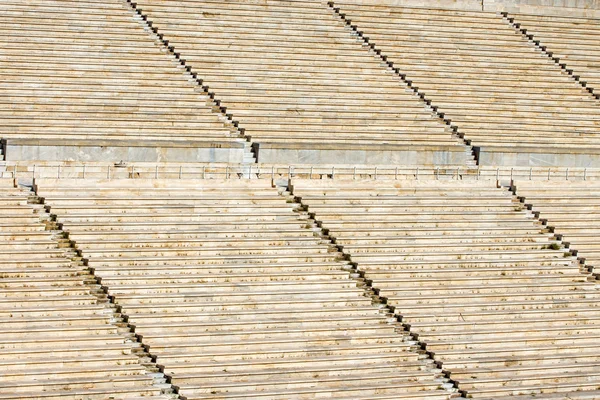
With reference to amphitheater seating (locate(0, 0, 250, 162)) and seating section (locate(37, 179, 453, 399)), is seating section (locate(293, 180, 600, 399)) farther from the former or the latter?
amphitheater seating (locate(0, 0, 250, 162))

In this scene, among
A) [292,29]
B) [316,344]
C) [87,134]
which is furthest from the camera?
[292,29]

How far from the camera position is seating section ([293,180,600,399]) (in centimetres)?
2414

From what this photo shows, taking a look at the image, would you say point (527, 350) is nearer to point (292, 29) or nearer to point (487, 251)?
point (487, 251)

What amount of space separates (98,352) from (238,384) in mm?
2135

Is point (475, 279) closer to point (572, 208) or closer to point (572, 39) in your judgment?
point (572, 208)

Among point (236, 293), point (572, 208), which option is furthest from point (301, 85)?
point (236, 293)

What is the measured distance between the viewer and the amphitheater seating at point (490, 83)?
33.6 m

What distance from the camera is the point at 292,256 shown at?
25.9m

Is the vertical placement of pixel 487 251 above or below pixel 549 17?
below

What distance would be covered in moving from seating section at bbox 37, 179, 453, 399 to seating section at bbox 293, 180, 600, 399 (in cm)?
56

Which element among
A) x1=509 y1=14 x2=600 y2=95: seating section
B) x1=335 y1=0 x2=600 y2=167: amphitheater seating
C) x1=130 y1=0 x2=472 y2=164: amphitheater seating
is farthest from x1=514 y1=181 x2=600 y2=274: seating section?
x1=509 y1=14 x2=600 y2=95: seating section

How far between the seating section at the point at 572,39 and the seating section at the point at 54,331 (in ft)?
58.5

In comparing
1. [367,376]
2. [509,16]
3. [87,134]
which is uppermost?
[509,16]

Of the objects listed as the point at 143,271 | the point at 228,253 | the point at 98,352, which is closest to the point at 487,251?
the point at 228,253
